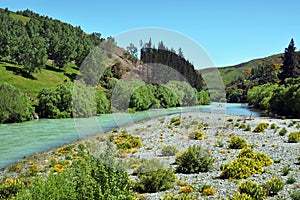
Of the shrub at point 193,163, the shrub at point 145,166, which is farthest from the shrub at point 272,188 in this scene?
the shrub at point 145,166

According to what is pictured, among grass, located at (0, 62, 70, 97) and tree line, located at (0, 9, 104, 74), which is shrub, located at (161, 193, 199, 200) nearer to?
grass, located at (0, 62, 70, 97)

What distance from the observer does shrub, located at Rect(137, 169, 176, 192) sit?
15.2 metres

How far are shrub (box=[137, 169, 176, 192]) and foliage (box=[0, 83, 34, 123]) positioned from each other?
166 feet

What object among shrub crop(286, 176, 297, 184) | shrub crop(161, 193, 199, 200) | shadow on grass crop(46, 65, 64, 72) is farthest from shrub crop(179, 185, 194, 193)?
shadow on grass crop(46, 65, 64, 72)

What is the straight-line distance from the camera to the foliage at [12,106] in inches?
→ 2351

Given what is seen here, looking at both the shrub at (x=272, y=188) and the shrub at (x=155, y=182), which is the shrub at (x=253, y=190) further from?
the shrub at (x=155, y=182)

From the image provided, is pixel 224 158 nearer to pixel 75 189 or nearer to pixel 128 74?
pixel 128 74

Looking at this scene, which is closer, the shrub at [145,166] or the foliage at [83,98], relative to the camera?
the shrub at [145,166]

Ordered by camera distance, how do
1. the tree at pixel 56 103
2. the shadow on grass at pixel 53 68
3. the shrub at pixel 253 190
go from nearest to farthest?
1. the shrub at pixel 253 190
2. the tree at pixel 56 103
3. the shadow on grass at pixel 53 68

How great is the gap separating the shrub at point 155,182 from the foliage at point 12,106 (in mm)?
50467

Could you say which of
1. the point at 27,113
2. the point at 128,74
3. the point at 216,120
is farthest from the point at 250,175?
the point at 27,113

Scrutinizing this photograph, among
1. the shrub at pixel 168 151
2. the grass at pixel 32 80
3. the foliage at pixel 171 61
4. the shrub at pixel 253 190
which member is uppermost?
the grass at pixel 32 80

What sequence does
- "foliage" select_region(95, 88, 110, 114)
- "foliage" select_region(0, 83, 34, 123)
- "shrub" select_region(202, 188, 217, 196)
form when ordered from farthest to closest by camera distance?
"foliage" select_region(0, 83, 34, 123) < "foliage" select_region(95, 88, 110, 114) < "shrub" select_region(202, 188, 217, 196)

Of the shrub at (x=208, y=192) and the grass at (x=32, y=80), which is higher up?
the grass at (x=32, y=80)
